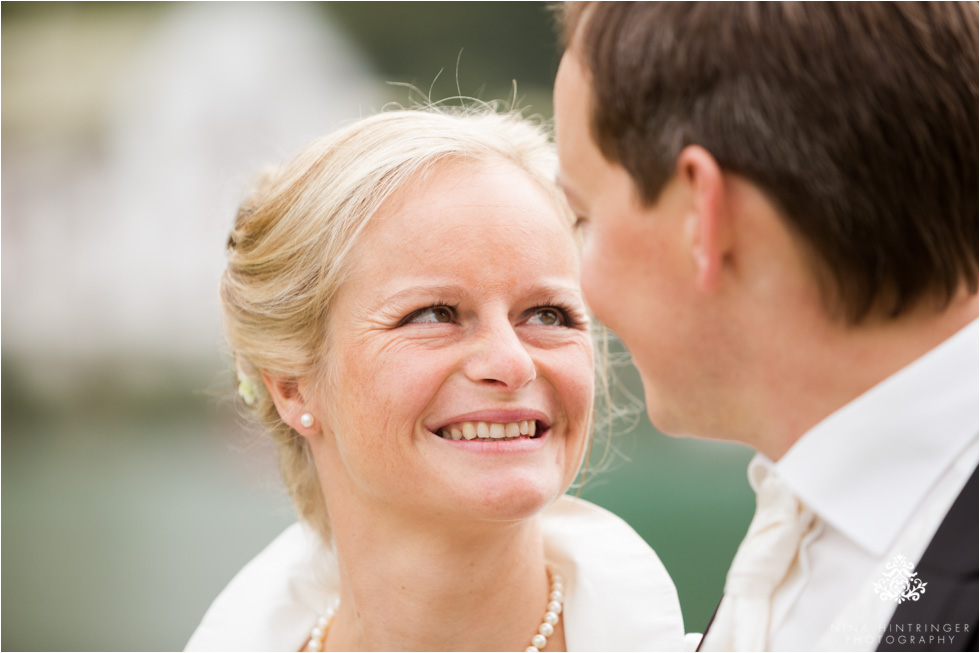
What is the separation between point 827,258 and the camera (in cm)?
127

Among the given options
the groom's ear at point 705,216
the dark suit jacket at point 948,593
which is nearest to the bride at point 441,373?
the groom's ear at point 705,216

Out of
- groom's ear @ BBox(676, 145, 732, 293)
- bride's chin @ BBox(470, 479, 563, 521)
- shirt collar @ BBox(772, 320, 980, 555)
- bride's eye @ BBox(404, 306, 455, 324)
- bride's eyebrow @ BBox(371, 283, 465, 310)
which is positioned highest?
groom's ear @ BBox(676, 145, 732, 293)

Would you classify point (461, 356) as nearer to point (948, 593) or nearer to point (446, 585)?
point (446, 585)

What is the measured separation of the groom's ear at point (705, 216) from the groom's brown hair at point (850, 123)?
0.02 metres

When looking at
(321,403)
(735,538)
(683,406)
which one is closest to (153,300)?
(735,538)

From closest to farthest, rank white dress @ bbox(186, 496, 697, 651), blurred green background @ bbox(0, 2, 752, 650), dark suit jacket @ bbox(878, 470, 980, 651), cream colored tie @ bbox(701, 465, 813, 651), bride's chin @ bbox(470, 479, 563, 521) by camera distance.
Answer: dark suit jacket @ bbox(878, 470, 980, 651)
cream colored tie @ bbox(701, 465, 813, 651)
bride's chin @ bbox(470, 479, 563, 521)
white dress @ bbox(186, 496, 697, 651)
blurred green background @ bbox(0, 2, 752, 650)

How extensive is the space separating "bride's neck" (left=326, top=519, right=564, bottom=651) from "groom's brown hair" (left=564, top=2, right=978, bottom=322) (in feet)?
3.67

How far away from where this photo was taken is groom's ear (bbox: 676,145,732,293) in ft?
4.15

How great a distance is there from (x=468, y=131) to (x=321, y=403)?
767 millimetres

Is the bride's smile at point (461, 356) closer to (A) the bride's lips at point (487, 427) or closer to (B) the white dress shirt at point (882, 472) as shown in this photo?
(A) the bride's lips at point (487, 427)

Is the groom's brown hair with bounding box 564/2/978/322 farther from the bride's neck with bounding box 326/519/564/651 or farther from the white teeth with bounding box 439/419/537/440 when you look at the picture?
the bride's neck with bounding box 326/519/564/651

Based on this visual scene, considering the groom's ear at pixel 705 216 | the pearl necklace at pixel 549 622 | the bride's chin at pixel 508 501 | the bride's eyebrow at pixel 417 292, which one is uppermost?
the groom's ear at pixel 705 216

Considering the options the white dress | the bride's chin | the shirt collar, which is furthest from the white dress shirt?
the white dress

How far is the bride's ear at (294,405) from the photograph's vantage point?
231 centimetres
